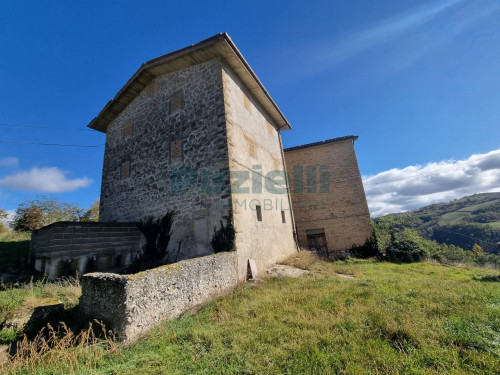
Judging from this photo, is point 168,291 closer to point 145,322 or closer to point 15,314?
point 145,322

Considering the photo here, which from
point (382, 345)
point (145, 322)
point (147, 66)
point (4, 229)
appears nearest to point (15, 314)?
point (145, 322)

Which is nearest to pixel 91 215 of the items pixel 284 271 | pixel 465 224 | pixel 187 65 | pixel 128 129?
pixel 128 129

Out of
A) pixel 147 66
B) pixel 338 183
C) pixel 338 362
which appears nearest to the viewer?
pixel 338 362

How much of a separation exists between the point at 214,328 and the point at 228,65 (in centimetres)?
858

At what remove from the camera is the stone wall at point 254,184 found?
22.8ft

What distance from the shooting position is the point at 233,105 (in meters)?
7.94

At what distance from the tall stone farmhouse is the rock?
346 mm

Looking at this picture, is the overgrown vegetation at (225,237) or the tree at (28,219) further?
the tree at (28,219)

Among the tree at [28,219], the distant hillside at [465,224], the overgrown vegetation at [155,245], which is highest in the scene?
the tree at [28,219]

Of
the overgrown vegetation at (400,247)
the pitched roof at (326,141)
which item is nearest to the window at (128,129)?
the pitched roof at (326,141)

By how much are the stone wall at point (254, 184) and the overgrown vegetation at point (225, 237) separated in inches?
7.0

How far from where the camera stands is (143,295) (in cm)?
358

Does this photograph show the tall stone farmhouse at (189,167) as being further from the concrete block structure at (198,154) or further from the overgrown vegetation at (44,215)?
the overgrown vegetation at (44,215)

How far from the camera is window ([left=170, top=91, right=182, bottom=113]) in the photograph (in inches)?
328
